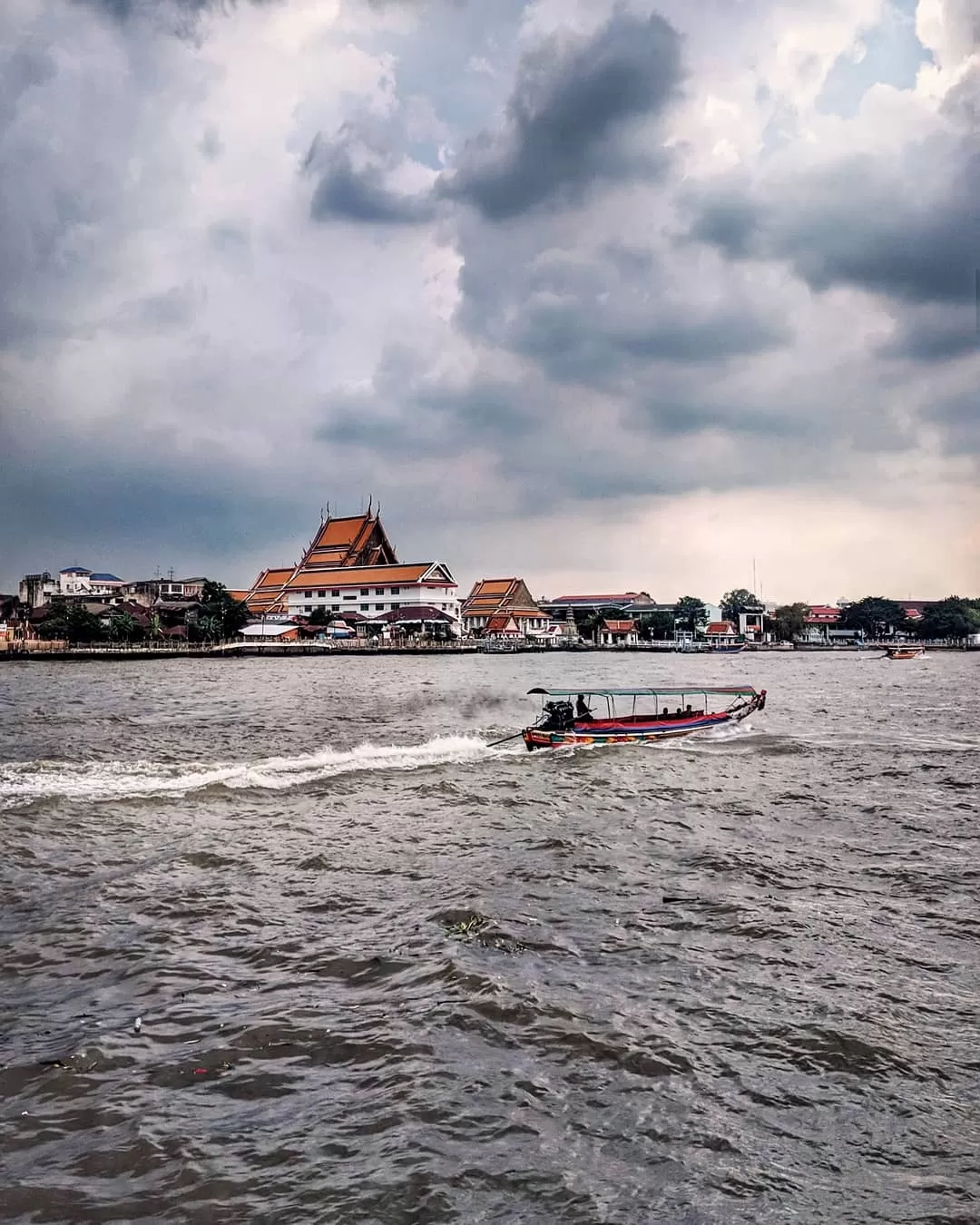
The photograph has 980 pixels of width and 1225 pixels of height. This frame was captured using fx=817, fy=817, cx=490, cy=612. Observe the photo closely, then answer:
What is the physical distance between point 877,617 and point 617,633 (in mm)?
34040

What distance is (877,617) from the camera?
9881 cm

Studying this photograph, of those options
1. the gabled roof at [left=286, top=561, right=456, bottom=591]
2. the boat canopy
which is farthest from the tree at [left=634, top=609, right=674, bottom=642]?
the boat canopy

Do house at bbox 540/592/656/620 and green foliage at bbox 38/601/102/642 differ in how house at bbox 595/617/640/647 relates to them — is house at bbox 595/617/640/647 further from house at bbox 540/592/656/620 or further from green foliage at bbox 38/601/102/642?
green foliage at bbox 38/601/102/642

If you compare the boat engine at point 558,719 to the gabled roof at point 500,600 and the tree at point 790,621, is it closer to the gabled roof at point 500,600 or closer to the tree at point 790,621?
the gabled roof at point 500,600

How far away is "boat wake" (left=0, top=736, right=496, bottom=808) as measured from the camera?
11.6 metres

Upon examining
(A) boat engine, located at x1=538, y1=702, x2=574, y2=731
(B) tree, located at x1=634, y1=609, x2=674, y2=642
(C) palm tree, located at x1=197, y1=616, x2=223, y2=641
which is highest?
(C) palm tree, located at x1=197, y1=616, x2=223, y2=641

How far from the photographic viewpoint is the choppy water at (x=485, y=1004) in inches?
138

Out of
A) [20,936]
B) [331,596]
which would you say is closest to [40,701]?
[20,936]

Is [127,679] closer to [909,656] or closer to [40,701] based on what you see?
[40,701]

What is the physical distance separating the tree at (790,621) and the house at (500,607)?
31.8 m

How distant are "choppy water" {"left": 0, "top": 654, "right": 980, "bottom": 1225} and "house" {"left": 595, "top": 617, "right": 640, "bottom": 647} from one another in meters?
76.1

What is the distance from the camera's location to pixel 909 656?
71.8 metres

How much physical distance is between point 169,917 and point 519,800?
5.86 meters

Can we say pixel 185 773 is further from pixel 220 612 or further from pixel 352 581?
pixel 352 581
